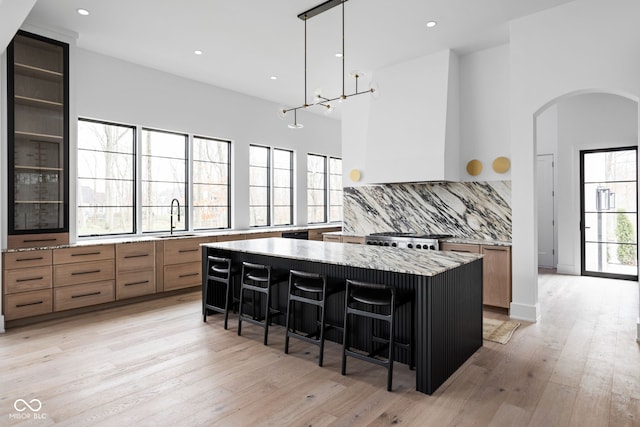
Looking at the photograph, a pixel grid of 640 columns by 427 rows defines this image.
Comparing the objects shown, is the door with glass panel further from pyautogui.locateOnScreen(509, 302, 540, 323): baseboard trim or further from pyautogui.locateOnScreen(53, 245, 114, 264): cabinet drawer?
pyautogui.locateOnScreen(53, 245, 114, 264): cabinet drawer

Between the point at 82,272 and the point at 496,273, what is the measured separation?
474cm

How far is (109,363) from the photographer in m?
3.04

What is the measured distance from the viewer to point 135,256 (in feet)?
16.0

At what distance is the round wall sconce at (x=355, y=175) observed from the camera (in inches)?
240

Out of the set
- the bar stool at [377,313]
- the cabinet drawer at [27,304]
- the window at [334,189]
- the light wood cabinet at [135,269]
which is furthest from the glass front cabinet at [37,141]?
the window at [334,189]

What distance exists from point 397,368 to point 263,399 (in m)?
1.07

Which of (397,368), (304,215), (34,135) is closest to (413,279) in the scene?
(397,368)

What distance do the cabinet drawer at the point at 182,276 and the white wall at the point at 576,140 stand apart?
20.1 ft

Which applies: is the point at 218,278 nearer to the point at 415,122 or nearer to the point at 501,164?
the point at 415,122

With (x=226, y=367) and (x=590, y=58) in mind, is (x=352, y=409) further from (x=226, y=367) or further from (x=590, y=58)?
(x=590, y=58)

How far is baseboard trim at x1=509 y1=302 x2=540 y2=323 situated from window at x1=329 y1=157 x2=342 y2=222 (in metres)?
5.03

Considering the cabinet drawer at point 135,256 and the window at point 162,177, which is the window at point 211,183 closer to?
the window at point 162,177

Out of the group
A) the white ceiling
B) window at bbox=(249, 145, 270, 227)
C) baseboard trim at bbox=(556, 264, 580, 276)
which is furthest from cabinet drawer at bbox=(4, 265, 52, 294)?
baseboard trim at bbox=(556, 264, 580, 276)

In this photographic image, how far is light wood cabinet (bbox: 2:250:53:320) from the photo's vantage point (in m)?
3.89
